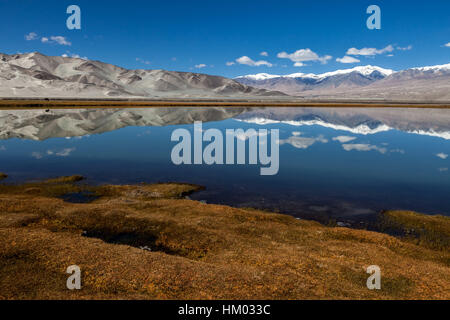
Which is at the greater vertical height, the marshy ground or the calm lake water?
the calm lake water

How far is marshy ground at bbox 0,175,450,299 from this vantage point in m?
11.8

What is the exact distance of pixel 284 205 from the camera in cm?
2650

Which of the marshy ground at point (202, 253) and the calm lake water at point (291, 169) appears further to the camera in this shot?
the calm lake water at point (291, 169)

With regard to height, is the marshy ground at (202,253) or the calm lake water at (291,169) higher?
the calm lake water at (291,169)

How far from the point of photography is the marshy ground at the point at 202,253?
1178cm

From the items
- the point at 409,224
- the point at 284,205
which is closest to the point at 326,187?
the point at 284,205

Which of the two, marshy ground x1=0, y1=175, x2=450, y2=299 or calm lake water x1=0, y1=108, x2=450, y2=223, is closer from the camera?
marshy ground x1=0, y1=175, x2=450, y2=299

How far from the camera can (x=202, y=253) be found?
52.6ft

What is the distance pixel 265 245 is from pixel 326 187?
659 inches

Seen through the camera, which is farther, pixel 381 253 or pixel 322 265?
pixel 381 253

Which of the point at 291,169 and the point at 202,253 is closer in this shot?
→ the point at 202,253

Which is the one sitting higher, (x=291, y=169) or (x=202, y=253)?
(x=291, y=169)
